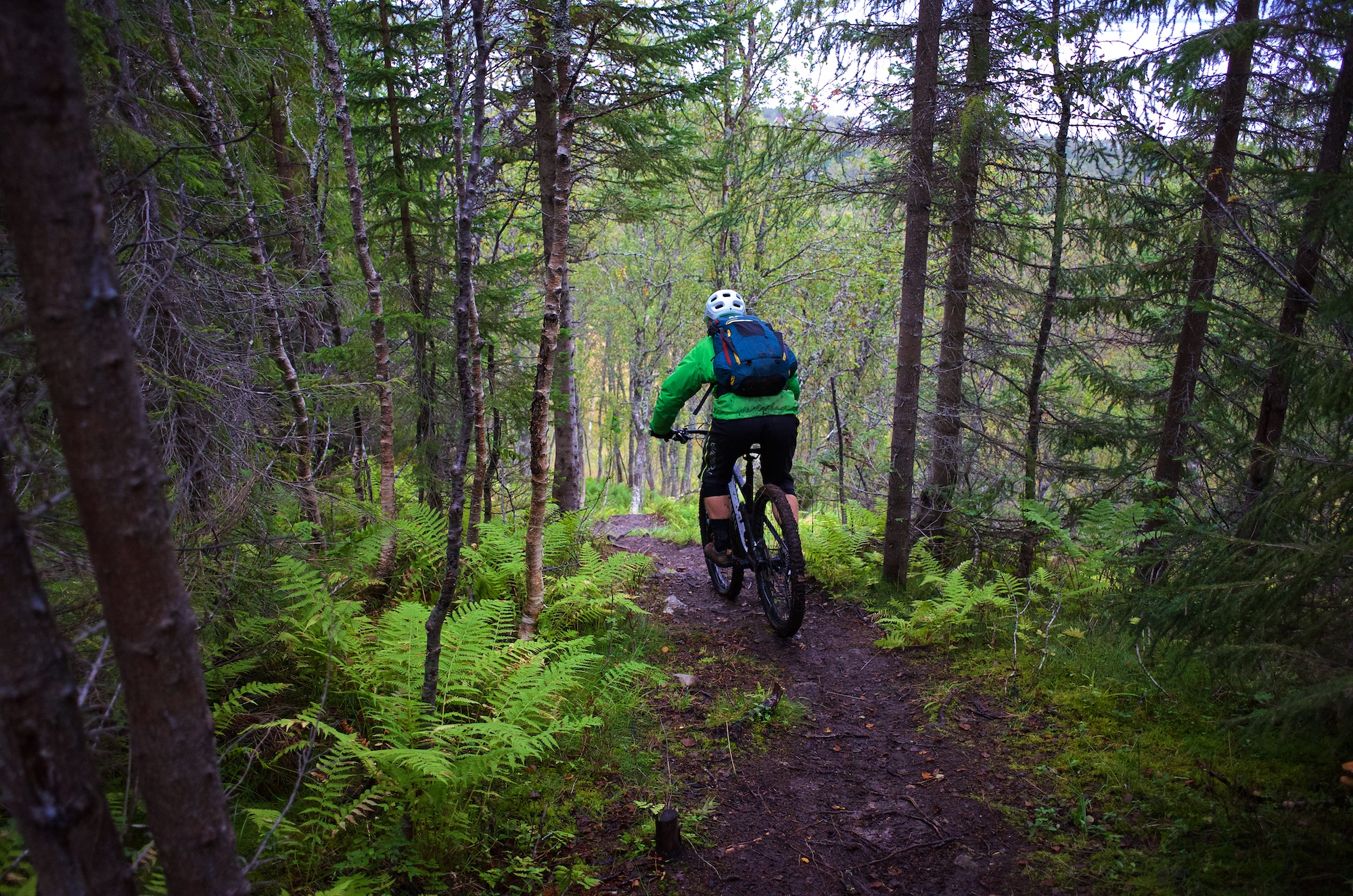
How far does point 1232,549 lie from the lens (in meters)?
3.10

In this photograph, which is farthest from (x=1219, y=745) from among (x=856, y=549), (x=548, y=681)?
(x=856, y=549)

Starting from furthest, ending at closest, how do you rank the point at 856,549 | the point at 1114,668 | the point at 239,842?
1. the point at 856,549
2. the point at 1114,668
3. the point at 239,842

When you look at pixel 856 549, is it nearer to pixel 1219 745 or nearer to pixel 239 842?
pixel 1219 745

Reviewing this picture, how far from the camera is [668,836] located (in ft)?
10.4

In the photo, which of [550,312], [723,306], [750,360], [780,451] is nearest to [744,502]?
[780,451]

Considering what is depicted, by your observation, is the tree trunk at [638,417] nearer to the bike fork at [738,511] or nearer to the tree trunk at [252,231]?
the bike fork at [738,511]

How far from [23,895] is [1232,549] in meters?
4.93

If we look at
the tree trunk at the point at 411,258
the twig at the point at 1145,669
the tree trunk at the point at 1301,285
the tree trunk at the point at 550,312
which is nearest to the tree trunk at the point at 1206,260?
the tree trunk at the point at 1301,285

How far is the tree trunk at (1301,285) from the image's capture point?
4.42 m

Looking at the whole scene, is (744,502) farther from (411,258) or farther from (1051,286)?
(411,258)

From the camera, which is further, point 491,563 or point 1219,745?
point 491,563

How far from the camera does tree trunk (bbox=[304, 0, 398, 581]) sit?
202 inches

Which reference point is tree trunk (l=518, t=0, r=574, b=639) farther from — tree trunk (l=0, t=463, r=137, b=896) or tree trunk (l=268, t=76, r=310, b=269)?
tree trunk (l=0, t=463, r=137, b=896)

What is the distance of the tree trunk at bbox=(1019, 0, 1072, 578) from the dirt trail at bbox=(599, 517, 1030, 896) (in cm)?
225
